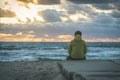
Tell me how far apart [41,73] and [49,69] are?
91 cm

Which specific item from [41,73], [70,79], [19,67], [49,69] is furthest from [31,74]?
[70,79]

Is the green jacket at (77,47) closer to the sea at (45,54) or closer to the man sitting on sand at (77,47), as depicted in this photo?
the man sitting on sand at (77,47)

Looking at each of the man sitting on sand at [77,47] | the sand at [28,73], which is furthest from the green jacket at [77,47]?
the sand at [28,73]

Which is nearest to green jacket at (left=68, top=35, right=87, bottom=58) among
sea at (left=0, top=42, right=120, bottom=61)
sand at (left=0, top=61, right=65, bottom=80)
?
sand at (left=0, top=61, right=65, bottom=80)

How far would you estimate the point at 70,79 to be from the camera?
290 inches

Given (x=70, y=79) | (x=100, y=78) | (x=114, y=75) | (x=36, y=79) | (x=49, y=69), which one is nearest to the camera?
(x=100, y=78)

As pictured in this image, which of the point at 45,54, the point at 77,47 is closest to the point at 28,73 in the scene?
the point at 77,47

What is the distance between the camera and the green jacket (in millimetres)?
11727

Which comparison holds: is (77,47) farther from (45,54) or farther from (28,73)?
(45,54)

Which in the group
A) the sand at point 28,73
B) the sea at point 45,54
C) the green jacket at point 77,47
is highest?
the green jacket at point 77,47

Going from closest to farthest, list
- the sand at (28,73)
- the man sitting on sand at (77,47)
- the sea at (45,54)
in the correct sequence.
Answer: the sand at (28,73)
the man sitting on sand at (77,47)
the sea at (45,54)

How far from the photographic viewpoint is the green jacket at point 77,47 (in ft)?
38.5

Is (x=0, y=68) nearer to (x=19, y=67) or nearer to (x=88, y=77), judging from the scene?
(x=19, y=67)

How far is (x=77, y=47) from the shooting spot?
11789 mm
